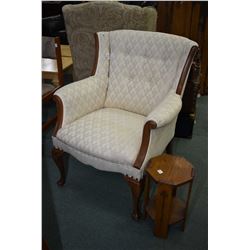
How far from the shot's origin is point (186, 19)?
128 inches

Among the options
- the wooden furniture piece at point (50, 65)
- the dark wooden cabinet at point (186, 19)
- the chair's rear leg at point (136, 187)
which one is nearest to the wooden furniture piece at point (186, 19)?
the dark wooden cabinet at point (186, 19)

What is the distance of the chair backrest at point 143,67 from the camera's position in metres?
1.88

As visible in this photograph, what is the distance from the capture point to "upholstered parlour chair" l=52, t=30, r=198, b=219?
1.61 metres

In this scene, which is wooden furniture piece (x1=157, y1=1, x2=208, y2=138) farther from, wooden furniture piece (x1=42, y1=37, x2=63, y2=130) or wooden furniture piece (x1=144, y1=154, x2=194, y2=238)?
wooden furniture piece (x1=144, y1=154, x2=194, y2=238)

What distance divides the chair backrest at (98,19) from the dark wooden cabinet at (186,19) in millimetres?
1003

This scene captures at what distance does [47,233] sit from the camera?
163 centimetres

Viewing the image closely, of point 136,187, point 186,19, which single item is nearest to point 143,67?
point 136,187

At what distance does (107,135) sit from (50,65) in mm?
1258

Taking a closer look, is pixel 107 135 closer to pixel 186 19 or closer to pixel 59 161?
pixel 59 161

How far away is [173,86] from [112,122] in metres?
0.46

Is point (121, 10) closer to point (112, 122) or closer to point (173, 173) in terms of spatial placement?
point (112, 122)

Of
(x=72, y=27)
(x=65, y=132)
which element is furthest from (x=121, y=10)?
(x=65, y=132)

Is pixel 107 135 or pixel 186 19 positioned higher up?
pixel 186 19

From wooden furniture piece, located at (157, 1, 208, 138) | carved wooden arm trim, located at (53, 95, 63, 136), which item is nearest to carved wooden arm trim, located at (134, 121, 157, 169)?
carved wooden arm trim, located at (53, 95, 63, 136)
